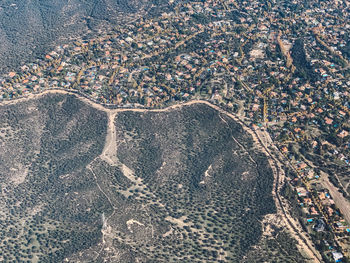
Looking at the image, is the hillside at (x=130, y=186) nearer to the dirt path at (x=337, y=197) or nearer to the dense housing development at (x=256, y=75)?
the dense housing development at (x=256, y=75)

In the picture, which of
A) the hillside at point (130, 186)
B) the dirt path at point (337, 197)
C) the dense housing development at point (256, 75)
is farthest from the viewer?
the dense housing development at point (256, 75)

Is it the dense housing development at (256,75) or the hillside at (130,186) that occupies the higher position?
the dense housing development at (256,75)

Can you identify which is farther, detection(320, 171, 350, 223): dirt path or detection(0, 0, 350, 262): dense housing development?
detection(0, 0, 350, 262): dense housing development

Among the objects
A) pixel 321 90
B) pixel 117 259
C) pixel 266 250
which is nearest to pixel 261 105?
pixel 321 90

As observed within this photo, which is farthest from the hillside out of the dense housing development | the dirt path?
the dirt path

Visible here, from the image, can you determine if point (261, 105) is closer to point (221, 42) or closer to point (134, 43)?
point (221, 42)

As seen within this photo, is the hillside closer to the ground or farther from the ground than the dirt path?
closer to the ground

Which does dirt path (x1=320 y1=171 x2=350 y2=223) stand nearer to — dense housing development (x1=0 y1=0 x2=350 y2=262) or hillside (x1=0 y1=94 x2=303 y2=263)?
dense housing development (x1=0 y1=0 x2=350 y2=262)

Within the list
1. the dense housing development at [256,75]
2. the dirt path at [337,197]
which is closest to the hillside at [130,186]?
the dense housing development at [256,75]
